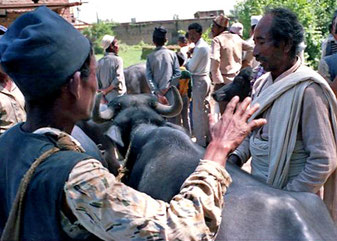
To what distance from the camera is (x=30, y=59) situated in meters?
1.58

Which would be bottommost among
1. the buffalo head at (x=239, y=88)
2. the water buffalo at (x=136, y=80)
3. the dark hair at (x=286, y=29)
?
the water buffalo at (x=136, y=80)

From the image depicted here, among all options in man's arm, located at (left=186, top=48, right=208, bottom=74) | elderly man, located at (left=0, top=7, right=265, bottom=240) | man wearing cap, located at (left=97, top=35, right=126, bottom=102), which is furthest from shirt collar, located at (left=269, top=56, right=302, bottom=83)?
man wearing cap, located at (left=97, top=35, right=126, bottom=102)

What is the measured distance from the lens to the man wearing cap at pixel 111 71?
27.6 ft

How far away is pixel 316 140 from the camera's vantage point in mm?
2848

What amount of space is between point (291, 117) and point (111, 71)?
19.3 feet

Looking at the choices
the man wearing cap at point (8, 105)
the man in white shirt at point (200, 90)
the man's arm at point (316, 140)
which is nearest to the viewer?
the man's arm at point (316, 140)

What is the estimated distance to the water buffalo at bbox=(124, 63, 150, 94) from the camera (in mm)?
10398

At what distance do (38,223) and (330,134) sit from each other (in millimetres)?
1893

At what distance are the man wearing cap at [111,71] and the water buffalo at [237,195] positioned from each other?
452cm

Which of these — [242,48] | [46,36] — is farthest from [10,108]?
[242,48]

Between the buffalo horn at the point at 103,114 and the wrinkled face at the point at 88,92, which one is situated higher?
the wrinkled face at the point at 88,92

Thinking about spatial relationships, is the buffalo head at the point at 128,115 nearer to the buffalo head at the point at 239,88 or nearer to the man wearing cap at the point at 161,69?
the buffalo head at the point at 239,88

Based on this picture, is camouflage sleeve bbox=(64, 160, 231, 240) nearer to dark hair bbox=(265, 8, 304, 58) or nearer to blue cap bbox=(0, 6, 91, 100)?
blue cap bbox=(0, 6, 91, 100)

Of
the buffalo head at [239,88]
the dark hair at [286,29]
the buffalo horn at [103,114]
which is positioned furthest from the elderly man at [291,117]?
the buffalo head at [239,88]
